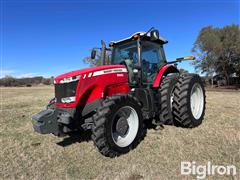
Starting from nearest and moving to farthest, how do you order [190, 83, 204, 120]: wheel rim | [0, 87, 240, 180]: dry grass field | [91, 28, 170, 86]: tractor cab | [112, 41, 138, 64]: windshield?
[0, 87, 240, 180]: dry grass field, [91, 28, 170, 86]: tractor cab, [112, 41, 138, 64]: windshield, [190, 83, 204, 120]: wheel rim

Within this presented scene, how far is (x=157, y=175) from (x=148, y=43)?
340 cm

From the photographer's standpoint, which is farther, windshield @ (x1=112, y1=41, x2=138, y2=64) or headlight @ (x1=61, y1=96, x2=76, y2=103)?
windshield @ (x1=112, y1=41, x2=138, y2=64)

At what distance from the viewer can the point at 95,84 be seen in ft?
13.0

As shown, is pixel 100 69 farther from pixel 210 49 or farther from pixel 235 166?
pixel 210 49

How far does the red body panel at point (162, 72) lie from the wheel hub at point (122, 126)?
139 centimetres

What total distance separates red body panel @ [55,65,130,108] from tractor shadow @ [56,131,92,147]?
89cm

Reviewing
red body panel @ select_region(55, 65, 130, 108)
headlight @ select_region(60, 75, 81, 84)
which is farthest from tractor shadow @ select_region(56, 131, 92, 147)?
headlight @ select_region(60, 75, 81, 84)

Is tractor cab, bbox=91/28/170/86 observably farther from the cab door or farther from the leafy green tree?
the leafy green tree

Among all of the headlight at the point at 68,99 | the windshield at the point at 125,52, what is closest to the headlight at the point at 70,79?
the headlight at the point at 68,99

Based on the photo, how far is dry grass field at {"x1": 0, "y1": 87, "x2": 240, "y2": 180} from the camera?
3062 mm

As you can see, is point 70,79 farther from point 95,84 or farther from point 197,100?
point 197,100

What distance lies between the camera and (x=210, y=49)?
25531mm

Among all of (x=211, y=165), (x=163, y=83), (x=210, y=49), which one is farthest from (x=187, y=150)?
(x=210, y=49)

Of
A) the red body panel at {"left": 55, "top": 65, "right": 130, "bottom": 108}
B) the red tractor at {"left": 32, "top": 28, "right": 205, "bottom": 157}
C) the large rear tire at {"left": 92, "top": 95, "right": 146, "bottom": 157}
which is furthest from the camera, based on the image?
the red body panel at {"left": 55, "top": 65, "right": 130, "bottom": 108}
